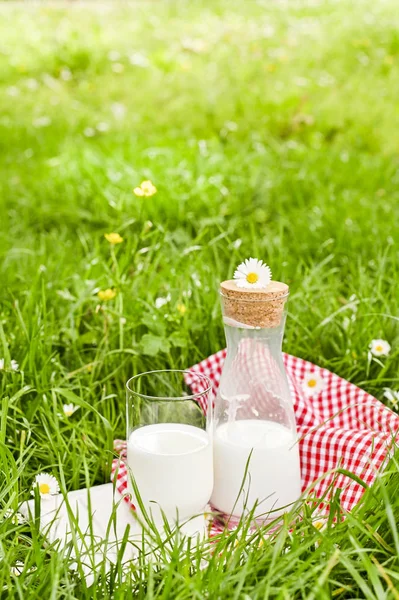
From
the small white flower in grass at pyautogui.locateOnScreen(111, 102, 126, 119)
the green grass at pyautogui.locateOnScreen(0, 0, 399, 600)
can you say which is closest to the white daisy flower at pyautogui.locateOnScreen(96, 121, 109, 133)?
the green grass at pyautogui.locateOnScreen(0, 0, 399, 600)

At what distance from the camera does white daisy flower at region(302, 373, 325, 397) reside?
1.98 metres

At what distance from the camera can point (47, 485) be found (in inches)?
64.2

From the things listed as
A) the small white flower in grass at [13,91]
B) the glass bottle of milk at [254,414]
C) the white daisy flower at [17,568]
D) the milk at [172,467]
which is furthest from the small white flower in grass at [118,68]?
the white daisy flower at [17,568]

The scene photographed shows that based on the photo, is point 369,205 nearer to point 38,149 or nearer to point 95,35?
point 38,149

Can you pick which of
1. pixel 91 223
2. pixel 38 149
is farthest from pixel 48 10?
pixel 91 223

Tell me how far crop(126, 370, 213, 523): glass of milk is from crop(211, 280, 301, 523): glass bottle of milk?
0.06 m

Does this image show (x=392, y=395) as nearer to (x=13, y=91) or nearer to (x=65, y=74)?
(x=13, y=91)

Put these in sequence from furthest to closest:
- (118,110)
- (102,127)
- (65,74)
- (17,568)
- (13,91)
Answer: (65,74)
(13,91)
(118,110)
(102,127)
(17,568)

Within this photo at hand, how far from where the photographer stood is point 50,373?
2.05 m

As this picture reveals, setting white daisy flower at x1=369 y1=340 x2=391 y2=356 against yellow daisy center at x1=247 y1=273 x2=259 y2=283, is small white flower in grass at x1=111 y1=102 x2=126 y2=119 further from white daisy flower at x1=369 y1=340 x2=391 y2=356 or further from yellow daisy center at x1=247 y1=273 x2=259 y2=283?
yellow daisy center at x1=247 y1=273 x2=259 y2=283

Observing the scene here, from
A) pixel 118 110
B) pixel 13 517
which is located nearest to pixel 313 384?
pixel 13 517

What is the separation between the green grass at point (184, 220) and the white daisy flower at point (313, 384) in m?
0.15

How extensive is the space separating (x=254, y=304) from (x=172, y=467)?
0.33m

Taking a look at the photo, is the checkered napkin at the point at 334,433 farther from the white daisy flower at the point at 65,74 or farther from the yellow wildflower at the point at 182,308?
the white daisy flower at the point at 65,74
